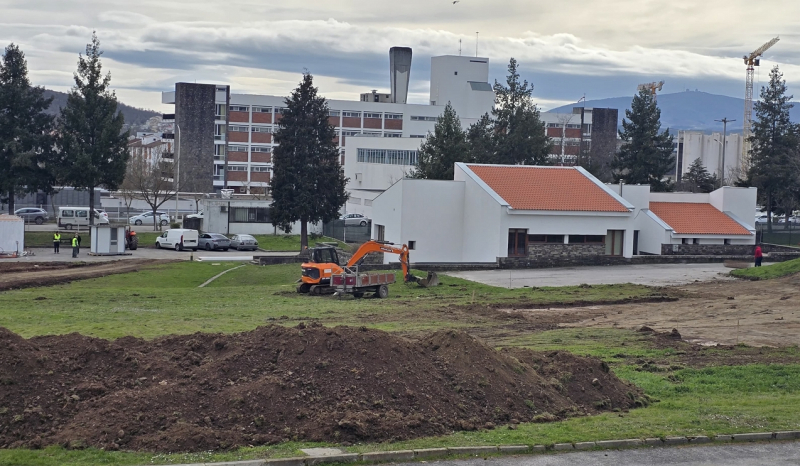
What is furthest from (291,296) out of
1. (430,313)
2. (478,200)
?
(478,200)

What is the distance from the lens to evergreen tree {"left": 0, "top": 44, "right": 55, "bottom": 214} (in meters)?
63.4

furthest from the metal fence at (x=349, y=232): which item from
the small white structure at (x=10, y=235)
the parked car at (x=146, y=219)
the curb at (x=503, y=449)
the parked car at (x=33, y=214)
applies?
the curb at (x=503, y=449)

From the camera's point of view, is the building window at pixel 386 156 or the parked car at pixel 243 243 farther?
the building window at pixel 386 156

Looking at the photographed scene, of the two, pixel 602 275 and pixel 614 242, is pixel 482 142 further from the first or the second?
pixel 602 275

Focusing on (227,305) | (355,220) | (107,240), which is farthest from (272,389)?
(355,220)

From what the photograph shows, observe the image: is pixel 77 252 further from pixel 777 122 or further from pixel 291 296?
pixel 777 122

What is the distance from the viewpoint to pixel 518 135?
76000 millimetres

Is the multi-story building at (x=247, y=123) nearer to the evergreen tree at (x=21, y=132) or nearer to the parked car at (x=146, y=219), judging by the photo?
the parked car at (x=146, y=219)

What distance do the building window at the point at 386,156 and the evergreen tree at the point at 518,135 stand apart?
1691 centimetres

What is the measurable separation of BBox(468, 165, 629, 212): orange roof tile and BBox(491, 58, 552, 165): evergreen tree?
19511mm

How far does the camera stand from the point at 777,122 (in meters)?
80.2

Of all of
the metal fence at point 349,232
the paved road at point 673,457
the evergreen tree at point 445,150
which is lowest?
the paved road at point 673,457

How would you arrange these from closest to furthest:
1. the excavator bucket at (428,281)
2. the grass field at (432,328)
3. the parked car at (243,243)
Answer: the grass field at (432,328), the excavator bucket at (428,281), the parked car at (243,243)

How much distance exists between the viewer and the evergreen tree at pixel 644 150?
78.0 meters
